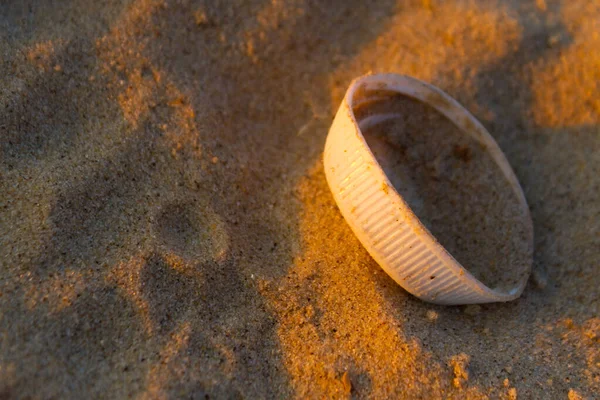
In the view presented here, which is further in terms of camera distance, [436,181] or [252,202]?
[436,181]

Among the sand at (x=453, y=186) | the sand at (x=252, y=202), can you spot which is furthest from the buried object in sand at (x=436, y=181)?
the sand at (x=252, y=202)

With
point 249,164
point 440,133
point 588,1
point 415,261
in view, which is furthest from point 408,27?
point 415,261

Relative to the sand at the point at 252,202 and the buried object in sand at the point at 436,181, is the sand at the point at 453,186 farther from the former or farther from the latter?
the sand at the point at 252,202

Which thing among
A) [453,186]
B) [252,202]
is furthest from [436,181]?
[252,202]

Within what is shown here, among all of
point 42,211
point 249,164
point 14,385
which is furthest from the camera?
point 249,164

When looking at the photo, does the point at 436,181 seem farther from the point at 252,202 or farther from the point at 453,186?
the point at 252,202

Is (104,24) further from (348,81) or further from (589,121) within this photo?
(589,121)

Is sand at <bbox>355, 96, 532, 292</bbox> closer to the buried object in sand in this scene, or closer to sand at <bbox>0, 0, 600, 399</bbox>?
the buried object in sand
